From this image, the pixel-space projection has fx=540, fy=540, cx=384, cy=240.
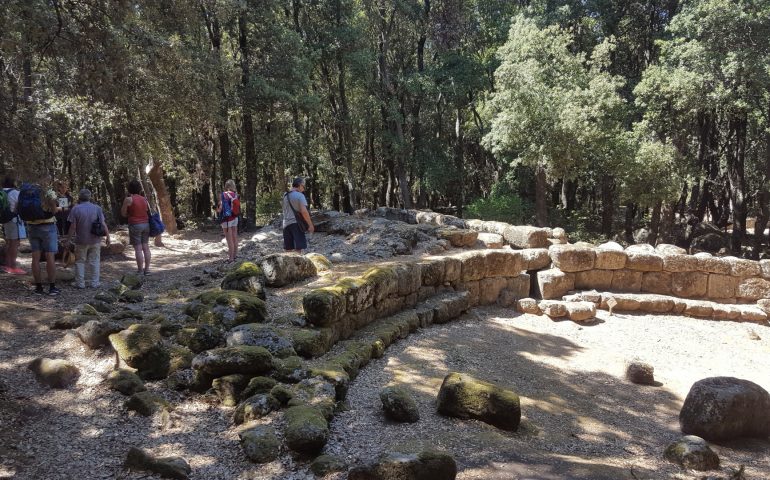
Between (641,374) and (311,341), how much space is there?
16.9ft

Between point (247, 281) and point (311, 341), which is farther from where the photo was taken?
point (247, 281)

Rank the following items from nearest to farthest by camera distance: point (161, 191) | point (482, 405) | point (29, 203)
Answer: point (482, 405) → point (29, 203) → point (161, 191)

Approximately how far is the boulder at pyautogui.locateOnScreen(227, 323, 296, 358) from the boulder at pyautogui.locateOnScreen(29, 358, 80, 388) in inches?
59.5

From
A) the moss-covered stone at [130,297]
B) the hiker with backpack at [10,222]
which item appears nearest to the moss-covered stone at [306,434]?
the moss-covered stone at [130,297]

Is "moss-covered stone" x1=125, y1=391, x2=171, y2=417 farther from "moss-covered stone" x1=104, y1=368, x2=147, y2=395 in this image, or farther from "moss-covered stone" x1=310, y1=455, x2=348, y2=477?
"moss-covered stone" x1=310, y1=455, x2=348, y2=477

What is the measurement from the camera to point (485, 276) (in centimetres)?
1182

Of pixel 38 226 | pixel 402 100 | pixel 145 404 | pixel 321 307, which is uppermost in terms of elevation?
pixel 402 100

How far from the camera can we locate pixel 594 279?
13211 mm

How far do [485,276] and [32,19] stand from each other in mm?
9037

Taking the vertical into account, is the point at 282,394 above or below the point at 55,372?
below

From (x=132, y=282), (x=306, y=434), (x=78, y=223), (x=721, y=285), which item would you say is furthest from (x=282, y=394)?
(x=721, y=285)

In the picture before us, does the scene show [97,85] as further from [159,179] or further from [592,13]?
[592,13]

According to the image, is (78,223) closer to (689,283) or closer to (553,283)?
(553,283)

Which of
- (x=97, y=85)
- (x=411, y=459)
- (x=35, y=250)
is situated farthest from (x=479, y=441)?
(x=35, y=250)
